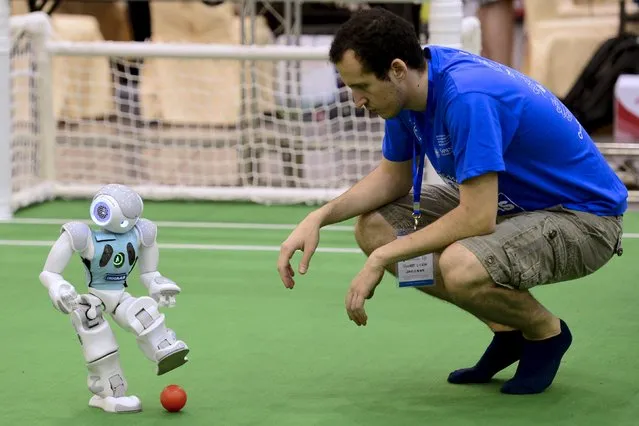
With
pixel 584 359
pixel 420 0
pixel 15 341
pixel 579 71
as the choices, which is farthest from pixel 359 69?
pixel 579 71

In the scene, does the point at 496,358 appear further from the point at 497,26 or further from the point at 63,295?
the point at 497,26

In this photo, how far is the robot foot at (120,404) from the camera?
316 centimetres

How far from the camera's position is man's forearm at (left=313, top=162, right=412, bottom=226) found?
3.56 metres

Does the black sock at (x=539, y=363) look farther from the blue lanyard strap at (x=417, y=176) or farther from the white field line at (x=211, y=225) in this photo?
the white field line at (x=211, y=225)

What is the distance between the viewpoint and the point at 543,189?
330cm

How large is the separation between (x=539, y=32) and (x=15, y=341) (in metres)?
6.62

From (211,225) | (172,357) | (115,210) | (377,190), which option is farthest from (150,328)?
(211,225)

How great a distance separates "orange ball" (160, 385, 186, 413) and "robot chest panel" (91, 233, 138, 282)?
1.05ft

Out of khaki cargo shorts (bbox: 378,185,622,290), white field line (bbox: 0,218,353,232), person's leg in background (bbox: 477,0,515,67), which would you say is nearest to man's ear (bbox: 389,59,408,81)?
khaki cargo shorts (bbox: 378,185,622,290)

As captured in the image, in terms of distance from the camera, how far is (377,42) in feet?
10.0

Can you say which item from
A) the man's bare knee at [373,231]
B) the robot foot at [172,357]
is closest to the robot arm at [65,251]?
the robot foot at [172,357]

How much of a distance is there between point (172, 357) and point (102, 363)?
0.19 metres

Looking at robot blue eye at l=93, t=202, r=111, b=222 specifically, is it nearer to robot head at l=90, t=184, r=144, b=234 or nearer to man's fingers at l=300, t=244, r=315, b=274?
robot head at l=90, t=184, r=144, b=234

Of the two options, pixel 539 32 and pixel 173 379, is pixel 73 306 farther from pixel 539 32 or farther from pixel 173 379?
pixel 539 32
